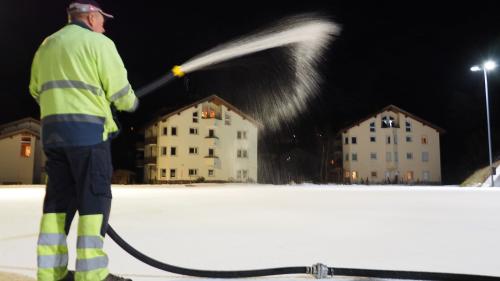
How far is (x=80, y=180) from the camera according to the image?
94.7 inches

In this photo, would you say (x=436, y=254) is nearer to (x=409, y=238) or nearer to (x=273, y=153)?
(x=409, y=238)

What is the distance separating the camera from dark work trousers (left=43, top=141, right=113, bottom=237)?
2.39 m

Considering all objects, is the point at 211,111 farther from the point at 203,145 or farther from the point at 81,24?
the point at 81,24

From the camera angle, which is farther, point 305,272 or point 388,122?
point 388,122

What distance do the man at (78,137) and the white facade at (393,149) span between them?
2080 inches

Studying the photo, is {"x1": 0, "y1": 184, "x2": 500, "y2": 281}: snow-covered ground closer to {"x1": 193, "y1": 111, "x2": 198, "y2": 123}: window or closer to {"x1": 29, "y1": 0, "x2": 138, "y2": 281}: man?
{"x1": 29, "y1": 0, "x2": 138, "y2": 281}: man

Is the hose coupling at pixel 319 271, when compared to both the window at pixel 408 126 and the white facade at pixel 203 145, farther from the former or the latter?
the window at pixel 408 126

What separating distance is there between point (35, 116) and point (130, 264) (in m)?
56.4

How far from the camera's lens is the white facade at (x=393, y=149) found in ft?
174

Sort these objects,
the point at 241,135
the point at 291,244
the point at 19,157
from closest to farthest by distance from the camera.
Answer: the point at 291,244 → the point at 19,157 → the point at 241,135

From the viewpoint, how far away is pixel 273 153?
60.2 meters

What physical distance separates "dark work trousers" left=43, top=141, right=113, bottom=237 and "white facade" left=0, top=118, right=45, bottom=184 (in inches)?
1703

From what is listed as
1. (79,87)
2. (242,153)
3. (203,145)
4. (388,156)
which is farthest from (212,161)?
(79,87)

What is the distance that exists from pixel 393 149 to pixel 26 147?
41.7 m
